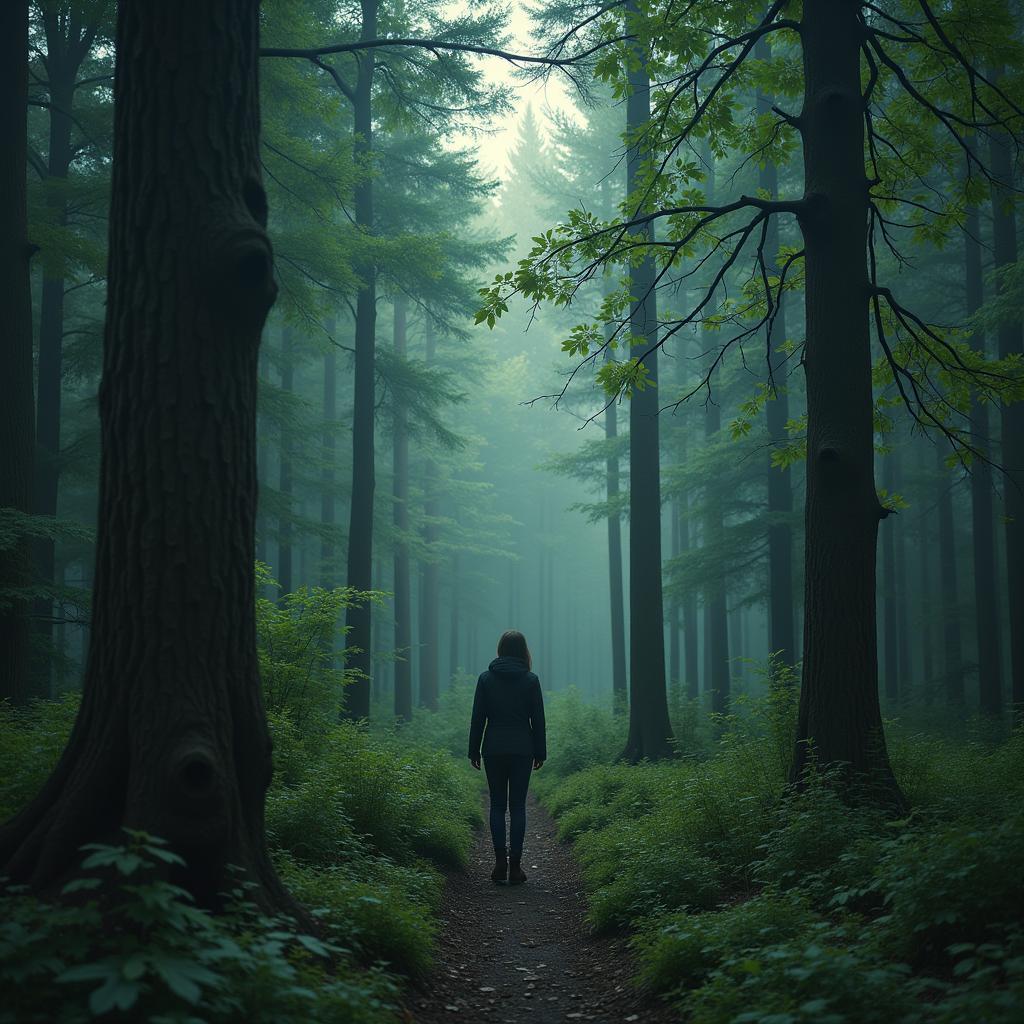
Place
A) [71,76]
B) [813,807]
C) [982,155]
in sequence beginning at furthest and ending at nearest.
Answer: [982,155] → [71,76] → [813,807]

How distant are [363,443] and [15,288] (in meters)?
6.96

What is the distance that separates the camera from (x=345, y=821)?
584 centimetres

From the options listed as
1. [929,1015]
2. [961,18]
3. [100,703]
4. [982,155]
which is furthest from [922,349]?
[982,155]

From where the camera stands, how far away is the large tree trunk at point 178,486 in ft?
11.2

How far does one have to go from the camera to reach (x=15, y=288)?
8.15 metres

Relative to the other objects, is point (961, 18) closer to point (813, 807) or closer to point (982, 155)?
point (813, 807)

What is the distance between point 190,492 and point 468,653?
138ft

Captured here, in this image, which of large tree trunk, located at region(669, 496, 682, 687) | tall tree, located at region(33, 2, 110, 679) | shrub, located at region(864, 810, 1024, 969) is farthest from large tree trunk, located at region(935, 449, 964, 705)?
tall tree, located at region(33, 2, 110, 679)

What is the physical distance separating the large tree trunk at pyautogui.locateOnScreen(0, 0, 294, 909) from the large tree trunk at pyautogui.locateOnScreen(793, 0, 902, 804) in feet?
13.8

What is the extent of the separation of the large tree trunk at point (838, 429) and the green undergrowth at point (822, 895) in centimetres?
53

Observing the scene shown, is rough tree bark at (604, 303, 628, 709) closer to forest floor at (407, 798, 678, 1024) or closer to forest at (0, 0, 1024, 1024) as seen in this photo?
forest at (0, 0, 1024, 1024)

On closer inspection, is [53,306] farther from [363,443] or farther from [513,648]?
[513,648]

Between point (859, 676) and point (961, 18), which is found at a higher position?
point (961, 18)

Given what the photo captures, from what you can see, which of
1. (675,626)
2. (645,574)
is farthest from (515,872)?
(675,626)
